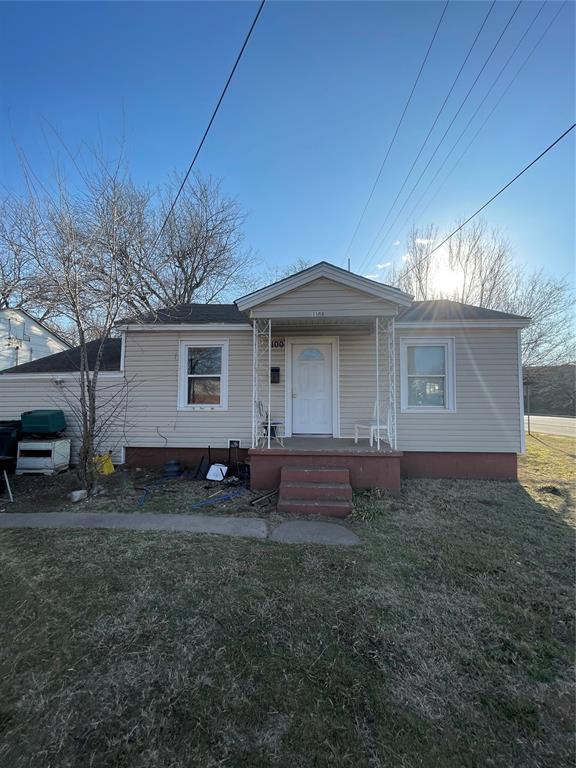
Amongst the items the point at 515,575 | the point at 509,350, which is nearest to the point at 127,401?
the point at 515,575

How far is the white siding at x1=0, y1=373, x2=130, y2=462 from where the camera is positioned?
7488mm

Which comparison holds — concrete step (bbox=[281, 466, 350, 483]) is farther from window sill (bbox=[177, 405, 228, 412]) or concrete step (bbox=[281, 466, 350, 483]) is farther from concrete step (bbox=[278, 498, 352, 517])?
window sill (bbox=[177, 405, 228, 412])

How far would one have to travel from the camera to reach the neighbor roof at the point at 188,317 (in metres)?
7.45

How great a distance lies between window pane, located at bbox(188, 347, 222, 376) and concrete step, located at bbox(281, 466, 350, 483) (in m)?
3.14

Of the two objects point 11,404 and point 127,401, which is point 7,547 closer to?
point 127,401

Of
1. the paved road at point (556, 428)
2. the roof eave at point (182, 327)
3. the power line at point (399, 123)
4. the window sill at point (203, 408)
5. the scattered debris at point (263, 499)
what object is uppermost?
the power line at point (399, 123)

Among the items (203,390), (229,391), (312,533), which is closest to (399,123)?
(229,391)

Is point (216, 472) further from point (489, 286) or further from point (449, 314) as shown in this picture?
point (489, 286)

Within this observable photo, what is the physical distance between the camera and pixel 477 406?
6.98 meters

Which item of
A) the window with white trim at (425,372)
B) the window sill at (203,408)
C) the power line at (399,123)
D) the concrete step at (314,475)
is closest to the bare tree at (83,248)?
the window sill at (203,408)

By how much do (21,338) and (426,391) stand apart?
17213 millimetres

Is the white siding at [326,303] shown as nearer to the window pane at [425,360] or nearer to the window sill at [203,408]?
the window pane at [425,360]

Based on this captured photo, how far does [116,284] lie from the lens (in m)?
5.91

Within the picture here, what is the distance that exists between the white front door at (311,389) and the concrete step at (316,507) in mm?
2459
